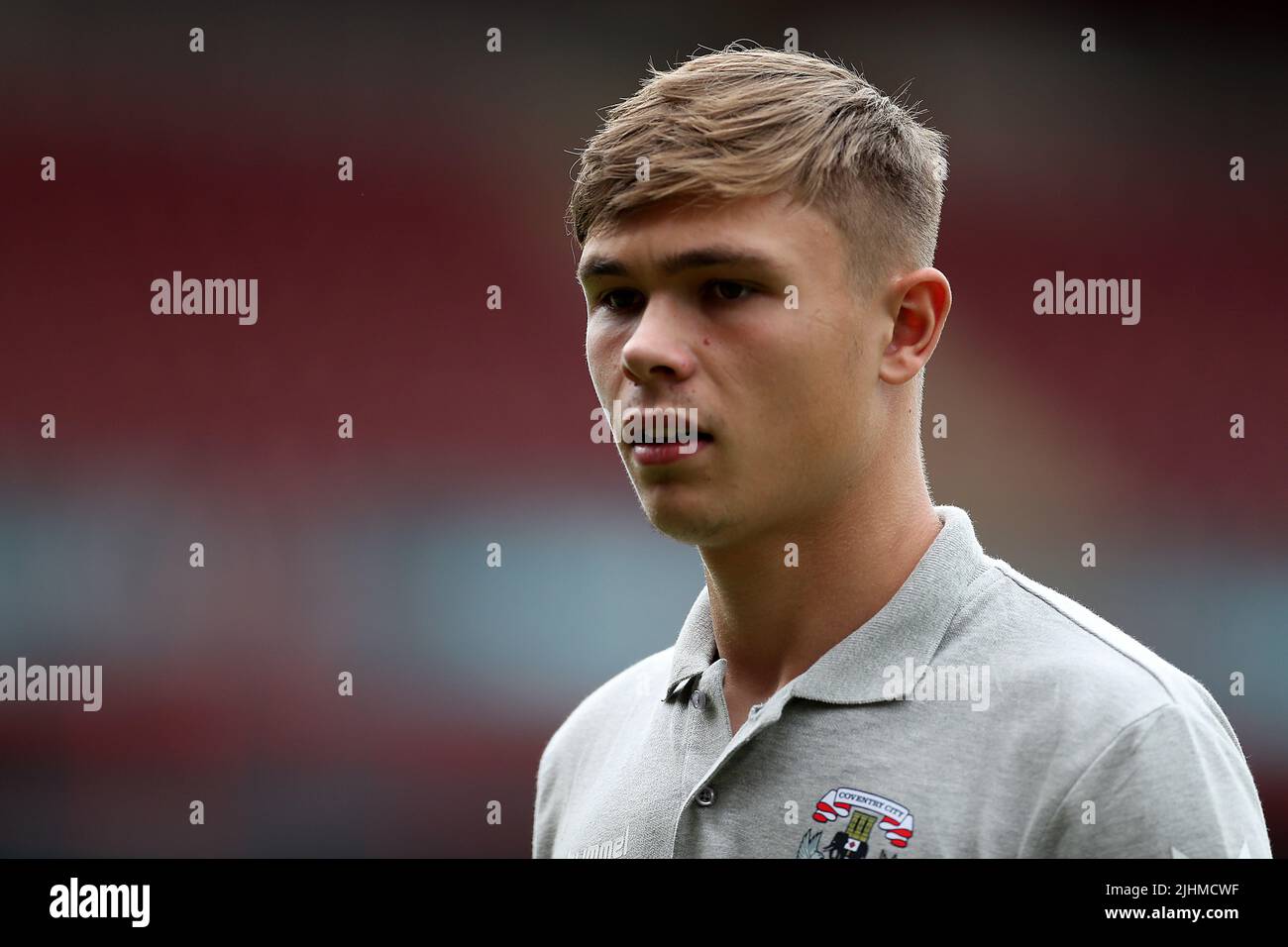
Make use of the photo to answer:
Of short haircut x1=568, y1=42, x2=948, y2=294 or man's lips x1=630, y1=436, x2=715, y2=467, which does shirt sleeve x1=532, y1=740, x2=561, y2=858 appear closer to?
man's lips x1=630, y1=436, x2=715, y2=467

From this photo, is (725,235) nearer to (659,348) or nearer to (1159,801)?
(659,348)

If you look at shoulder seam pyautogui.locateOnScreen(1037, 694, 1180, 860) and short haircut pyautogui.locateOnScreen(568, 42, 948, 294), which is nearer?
shoulder seam pyautogui.locateOnScreen(1037, 694, 1180, 860)

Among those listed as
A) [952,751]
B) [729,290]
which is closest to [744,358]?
[729,290]

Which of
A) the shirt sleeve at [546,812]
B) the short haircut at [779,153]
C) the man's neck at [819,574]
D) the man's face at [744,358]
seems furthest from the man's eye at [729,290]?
the shirt sleeve at [546,812]

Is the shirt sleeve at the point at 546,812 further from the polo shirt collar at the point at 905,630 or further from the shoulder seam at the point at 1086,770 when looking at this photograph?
the shoulder seam at the point at 1086,770

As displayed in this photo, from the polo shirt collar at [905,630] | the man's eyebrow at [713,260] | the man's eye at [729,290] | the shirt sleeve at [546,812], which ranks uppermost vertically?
the man's eyebrow at [713,260]

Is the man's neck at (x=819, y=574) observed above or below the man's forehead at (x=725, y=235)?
below

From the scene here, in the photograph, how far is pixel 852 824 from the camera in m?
1.63

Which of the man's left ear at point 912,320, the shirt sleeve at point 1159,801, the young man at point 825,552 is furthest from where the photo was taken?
the man's left ear at point 912,320

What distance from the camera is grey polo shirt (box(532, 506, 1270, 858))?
4.85ft

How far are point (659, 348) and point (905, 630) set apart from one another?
22.4 inches

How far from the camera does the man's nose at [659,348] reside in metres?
1.71

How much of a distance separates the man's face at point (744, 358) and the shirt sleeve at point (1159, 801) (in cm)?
56

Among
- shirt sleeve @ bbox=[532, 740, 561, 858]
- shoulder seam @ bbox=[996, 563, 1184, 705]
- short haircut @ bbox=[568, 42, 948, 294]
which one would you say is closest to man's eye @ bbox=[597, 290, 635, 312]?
short haircut @ bbox=[568, 42, 948, 294]
